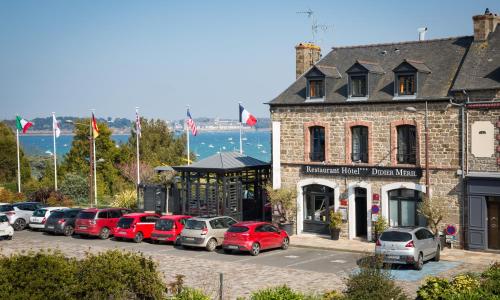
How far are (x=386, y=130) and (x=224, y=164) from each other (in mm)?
8941

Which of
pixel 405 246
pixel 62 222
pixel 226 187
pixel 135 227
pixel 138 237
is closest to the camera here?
pixel 405 246

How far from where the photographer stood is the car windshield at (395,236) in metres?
25.3

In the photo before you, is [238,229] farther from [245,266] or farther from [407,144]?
[407,144]

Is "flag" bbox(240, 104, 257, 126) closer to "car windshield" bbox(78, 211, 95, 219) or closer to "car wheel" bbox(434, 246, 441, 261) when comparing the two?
"car windshield" bbox(78, 211, 95, 219)

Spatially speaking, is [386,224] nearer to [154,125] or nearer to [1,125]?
[154,125]

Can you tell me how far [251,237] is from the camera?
95.3 ft

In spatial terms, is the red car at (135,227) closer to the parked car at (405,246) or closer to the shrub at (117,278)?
the parked car at (405,246)

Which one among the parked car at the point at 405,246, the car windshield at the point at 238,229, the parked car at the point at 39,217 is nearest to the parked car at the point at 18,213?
the parked car at the point at 39,217

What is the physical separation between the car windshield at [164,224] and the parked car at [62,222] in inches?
222

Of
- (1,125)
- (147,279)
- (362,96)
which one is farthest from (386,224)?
(1,125)

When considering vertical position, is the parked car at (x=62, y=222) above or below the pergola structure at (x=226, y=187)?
below

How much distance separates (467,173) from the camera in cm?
2936

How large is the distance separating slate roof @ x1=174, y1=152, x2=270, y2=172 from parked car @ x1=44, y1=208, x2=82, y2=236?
6154 mm

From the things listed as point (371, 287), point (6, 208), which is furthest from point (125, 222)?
point (371, 287)
